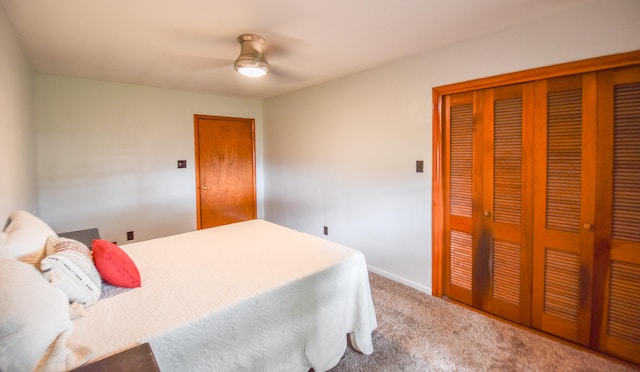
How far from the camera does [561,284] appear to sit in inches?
75.9

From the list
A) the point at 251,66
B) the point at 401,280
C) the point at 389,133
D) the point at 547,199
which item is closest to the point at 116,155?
the point at 251,66

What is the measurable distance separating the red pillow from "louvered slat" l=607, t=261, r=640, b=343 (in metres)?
2.78

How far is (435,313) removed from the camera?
2287mm

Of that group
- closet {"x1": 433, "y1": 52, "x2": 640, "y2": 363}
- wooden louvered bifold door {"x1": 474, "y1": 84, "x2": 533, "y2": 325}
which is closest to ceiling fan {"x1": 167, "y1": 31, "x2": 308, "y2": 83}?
closet {"x1": 433, "y1": 52, "x2": 640, "y2": 363}

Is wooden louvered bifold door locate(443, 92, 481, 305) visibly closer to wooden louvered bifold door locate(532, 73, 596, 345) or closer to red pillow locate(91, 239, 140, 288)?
wooden louvered bifold door locate(532, 73, 596, 345)

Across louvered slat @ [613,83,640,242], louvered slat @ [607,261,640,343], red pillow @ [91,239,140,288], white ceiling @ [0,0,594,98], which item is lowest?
louvered slat @ [607,261,640,343]

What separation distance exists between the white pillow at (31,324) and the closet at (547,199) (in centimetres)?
245

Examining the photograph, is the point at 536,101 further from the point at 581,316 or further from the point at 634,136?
the point at 581,316

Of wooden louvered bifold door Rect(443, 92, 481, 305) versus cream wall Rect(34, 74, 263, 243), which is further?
cream wall Rect(34, 74, 263, 243)

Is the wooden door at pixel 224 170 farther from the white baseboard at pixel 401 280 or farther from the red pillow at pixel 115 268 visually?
the red pillow at pixel 115 268

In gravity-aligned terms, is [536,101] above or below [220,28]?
below

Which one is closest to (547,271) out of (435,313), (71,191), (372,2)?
(435,313)

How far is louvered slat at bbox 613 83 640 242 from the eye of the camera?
1.64 meters

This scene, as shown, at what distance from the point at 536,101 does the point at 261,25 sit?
77.8 inches
